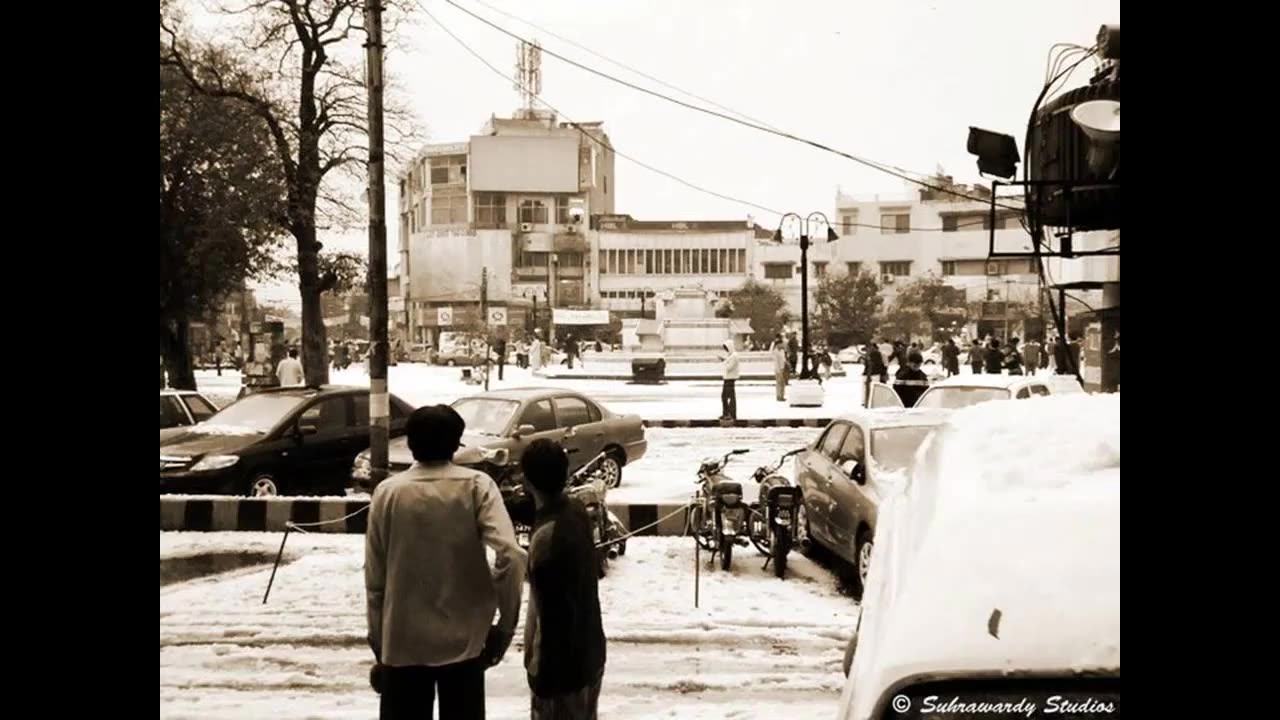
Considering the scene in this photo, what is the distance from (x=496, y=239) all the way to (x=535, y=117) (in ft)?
31.0

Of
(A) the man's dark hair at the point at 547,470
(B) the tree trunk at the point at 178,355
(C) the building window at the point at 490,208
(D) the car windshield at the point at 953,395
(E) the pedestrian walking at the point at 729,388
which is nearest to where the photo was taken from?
(A) the man's dark hair at the point at 547,470

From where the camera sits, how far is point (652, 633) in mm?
7402

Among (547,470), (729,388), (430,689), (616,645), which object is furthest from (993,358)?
(430,689)

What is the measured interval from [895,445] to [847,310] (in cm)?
5573

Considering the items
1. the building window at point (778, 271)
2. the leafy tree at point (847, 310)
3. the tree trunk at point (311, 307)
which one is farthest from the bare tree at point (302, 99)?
the building window at point (778, 271)

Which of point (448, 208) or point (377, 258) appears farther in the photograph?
point (448, 208)

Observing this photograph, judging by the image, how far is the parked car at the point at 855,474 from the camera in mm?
8414

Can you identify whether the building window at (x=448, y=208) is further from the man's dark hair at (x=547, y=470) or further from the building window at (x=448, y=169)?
the man's dark hair at (x=547, y=470)

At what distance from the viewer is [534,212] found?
8200 centimetres

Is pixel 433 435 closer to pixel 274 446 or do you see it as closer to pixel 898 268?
pixel 274 446

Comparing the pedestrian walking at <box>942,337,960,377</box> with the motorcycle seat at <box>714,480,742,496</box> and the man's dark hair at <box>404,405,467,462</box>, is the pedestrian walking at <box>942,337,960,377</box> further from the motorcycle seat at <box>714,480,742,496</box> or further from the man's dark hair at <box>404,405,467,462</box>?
the man's dark hair at <box>404,405,467,462</box>

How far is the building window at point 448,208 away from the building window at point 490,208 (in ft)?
3.79

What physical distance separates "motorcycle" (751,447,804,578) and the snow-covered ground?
202 mm

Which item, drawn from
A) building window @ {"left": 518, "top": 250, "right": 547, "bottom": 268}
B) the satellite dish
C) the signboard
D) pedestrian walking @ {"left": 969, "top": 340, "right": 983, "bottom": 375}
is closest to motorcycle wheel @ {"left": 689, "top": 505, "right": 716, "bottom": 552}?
the satellite dish
